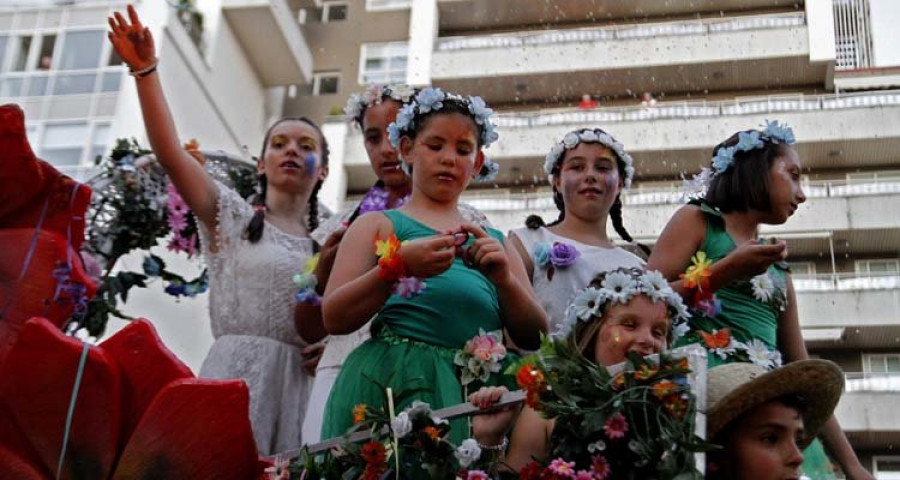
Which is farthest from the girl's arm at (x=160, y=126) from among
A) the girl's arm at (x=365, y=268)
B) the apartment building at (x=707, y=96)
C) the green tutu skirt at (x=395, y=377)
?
the apartment building at (x=707, y=96)

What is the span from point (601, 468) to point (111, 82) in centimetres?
1997

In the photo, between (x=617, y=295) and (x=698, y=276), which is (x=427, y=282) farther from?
(x=698, y=276)

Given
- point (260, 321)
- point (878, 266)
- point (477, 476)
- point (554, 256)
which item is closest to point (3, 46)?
point (260, 321)

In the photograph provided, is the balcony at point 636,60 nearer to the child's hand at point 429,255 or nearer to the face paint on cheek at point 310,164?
the face paint on cheek at point 310,164

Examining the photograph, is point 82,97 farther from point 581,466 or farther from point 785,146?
point 581,466

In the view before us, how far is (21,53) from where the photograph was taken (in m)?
22.1

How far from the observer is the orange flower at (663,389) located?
2.90 metres

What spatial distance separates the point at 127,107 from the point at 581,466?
19422 millimetres

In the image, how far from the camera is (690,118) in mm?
23484

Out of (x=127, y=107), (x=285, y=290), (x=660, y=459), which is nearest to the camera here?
(x=660, y=459)

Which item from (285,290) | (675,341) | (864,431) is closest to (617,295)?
(675,341)

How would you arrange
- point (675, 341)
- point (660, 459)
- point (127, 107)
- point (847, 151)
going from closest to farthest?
1. point (660, 459)
2. point (675, 341)
3. point (127, 107)
4. point (847, 151)

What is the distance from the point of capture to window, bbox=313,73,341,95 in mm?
32281

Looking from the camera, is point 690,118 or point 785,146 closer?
point 785,146
